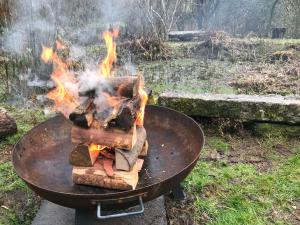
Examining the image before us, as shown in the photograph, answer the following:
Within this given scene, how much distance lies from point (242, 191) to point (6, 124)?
105 inches

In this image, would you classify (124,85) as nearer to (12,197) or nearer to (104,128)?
(104,128)

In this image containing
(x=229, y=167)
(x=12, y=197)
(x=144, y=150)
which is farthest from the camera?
(x=229, y=167)

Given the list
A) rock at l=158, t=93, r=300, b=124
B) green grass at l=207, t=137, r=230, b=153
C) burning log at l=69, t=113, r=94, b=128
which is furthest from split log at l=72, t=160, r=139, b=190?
rock at l=158, t=93, r=300, b=124

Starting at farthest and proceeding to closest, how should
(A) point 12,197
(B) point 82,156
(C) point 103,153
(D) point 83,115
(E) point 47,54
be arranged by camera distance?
1. (E) point 47,54
2. (A) point 12,197
3. (C) point 103,153
4. (B) point 82,156
5. (D) point 83,115

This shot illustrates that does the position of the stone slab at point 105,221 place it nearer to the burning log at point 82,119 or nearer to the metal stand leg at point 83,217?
the metal stand leg at point 83,217

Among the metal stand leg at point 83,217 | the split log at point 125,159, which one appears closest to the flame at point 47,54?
the split log at point 125,159

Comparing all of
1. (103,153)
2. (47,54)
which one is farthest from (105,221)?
(47,54)

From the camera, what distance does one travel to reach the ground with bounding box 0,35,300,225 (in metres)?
2.88

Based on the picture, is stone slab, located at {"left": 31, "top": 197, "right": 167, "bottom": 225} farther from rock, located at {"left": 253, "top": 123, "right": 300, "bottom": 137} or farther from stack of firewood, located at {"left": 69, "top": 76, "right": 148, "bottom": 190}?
rock, located at {"left": 253, "top": 123, "right": 300, "bottom": 137}

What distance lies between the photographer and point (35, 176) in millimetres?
2602

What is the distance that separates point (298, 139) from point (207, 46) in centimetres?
438

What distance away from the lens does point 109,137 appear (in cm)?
237

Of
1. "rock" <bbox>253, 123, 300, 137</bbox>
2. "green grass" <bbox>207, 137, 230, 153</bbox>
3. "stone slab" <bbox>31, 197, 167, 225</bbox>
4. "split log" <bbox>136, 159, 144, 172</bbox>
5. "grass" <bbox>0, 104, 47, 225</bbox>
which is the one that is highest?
"split log" <bbox>136, 159, 144, 172</bbox>

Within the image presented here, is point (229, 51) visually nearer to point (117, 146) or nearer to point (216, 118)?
point (216, 118)
